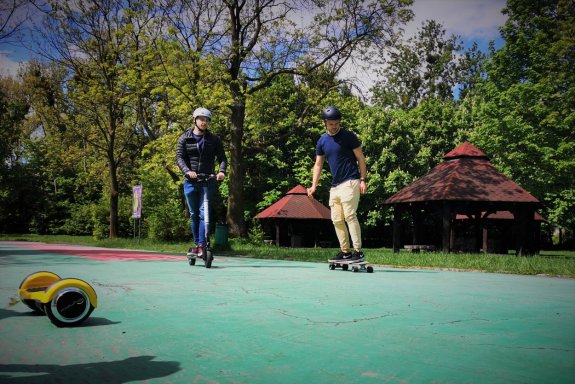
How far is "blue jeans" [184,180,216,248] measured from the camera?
925cm

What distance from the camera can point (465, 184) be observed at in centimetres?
2233

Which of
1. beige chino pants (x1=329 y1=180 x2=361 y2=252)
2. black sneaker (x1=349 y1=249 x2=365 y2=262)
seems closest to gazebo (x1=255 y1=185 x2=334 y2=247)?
black sneaker (x1=349 y1=249 x2=365 y2=262)

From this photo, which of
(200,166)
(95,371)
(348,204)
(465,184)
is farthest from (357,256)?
(465,184)

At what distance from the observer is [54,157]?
45.8m

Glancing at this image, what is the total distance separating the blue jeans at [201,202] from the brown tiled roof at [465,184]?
14212 mm

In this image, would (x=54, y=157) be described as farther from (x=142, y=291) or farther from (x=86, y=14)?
(x=142, y=291)

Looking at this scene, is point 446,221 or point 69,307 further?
point 446,221

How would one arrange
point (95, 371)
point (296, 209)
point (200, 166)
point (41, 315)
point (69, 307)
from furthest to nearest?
point (296, 209), point (200, 166), point (41, 315), point (69, 307), point (95, 371)

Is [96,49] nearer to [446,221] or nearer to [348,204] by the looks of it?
[446,221]

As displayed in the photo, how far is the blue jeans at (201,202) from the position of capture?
9250 millimetres

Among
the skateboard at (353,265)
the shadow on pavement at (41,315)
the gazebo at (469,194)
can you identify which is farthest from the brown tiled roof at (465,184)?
the shadow on pavement at (41,315)

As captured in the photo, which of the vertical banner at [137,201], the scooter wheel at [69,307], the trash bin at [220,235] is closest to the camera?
the scooter wheel at [69,307]

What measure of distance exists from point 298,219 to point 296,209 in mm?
2826

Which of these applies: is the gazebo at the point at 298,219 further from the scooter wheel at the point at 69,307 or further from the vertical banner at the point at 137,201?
the scooter wheel at the point at 69,307
